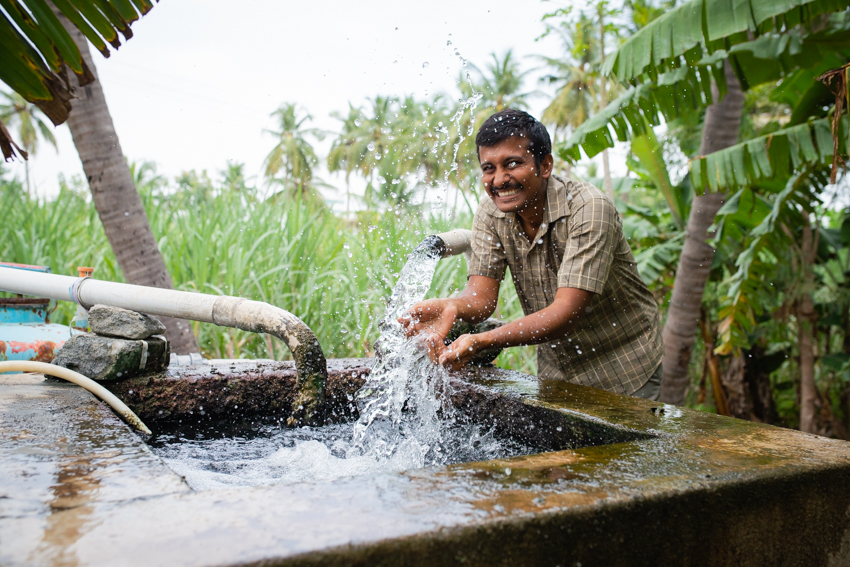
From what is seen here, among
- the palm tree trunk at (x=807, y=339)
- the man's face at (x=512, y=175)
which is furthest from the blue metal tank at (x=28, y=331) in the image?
the palm tree trunk at (x=807, y=339)

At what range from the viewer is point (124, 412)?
179cm

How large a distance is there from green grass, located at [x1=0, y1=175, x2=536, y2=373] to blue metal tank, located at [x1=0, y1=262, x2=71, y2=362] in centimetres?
160

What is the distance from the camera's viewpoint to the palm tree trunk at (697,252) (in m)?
4.60

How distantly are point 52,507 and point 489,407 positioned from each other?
1357mm

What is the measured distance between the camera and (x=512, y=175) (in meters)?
2.24

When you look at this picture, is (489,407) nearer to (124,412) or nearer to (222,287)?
(124,412)

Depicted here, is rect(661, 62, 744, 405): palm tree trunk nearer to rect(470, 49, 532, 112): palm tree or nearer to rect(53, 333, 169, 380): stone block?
rect(53, 333, 169, 380): stone block

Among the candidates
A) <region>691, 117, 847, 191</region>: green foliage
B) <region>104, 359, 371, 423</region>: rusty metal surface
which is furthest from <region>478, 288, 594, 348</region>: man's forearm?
<region>691, 117, 847, 191</region>: green foliage

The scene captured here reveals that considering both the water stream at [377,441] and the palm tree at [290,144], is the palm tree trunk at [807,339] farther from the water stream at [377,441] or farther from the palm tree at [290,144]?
the palm tree at [290,144]

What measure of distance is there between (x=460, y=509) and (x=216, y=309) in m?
1.42

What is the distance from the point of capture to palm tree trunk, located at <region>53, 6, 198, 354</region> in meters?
3.37

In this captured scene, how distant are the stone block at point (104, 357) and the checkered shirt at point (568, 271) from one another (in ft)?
4.45

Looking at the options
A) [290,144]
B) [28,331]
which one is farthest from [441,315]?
[290,144]

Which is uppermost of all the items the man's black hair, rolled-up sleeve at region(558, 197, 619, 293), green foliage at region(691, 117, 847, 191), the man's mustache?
green foliage at region(691, 117, 847, 191)
